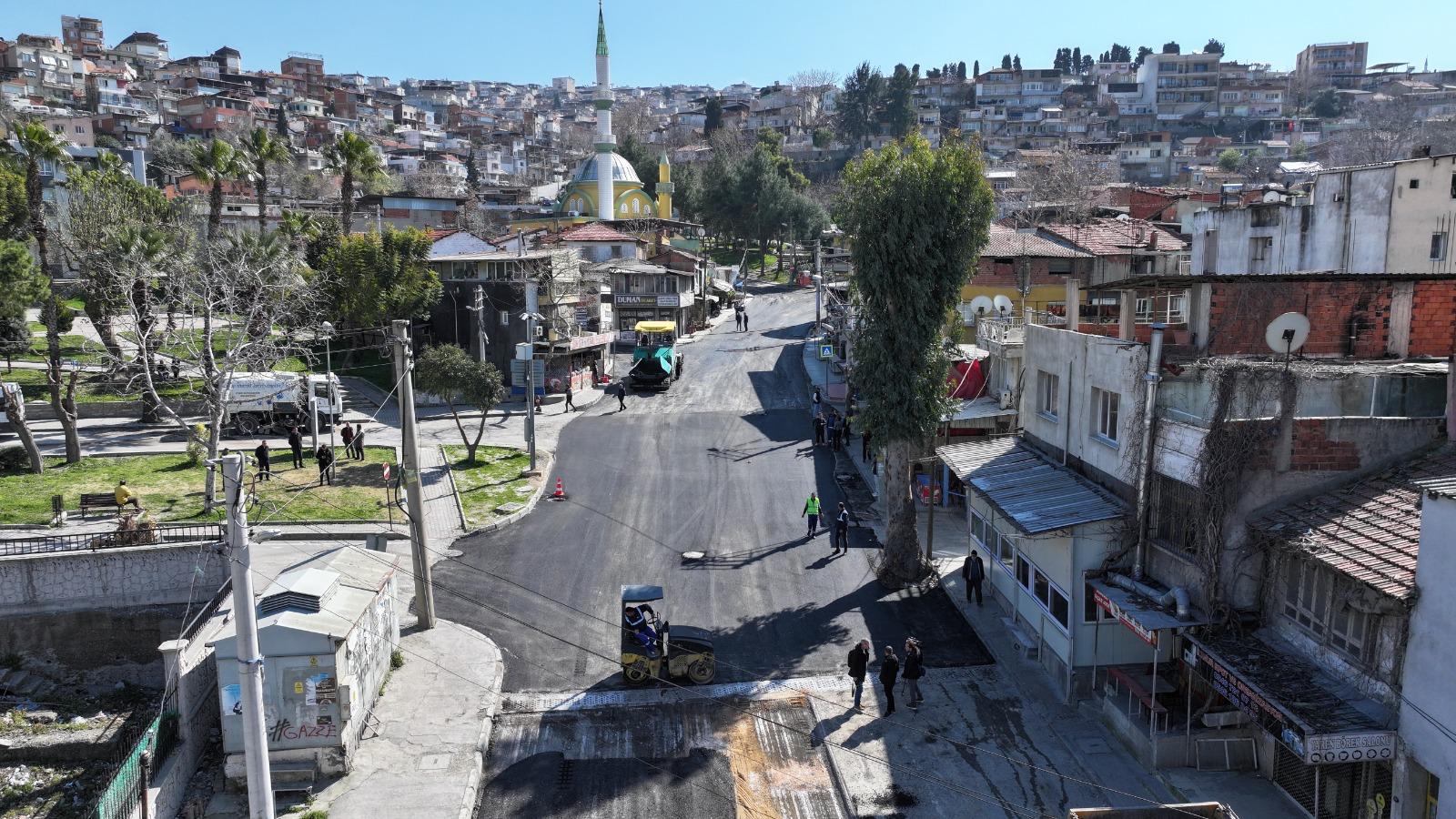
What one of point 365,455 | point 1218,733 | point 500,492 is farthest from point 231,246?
point 1218,733

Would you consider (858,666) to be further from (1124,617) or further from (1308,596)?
(1308,596)

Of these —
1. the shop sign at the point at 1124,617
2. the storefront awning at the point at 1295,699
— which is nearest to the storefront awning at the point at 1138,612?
the shop sign at the point at 1124,617

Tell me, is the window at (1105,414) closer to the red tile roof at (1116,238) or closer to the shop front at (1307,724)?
the shop front at (1307,724)

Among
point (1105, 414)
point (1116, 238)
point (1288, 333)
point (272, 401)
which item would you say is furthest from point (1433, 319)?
point (272, 401)

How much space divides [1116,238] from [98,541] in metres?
41.9

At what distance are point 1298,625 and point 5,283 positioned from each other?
40.9 m

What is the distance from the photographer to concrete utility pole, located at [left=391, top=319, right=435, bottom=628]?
63.7 feet

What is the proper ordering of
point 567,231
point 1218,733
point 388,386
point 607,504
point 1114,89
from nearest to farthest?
1. point 1218,733
2. point 607,504
3. point 388,386
4. point 567,231
5. point 1114,89

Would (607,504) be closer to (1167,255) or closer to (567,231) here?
(1167,255)

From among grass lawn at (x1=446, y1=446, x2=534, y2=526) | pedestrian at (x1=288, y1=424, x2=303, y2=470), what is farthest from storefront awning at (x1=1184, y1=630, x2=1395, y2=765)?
pedestrian at (x1=288, y1=424, x2=303, y2=470)

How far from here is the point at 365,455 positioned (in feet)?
110

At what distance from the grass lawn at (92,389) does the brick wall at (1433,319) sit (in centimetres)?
3905

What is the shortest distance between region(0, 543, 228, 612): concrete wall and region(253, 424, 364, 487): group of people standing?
6.68 metres

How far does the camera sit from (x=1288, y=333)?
15.5 metres
